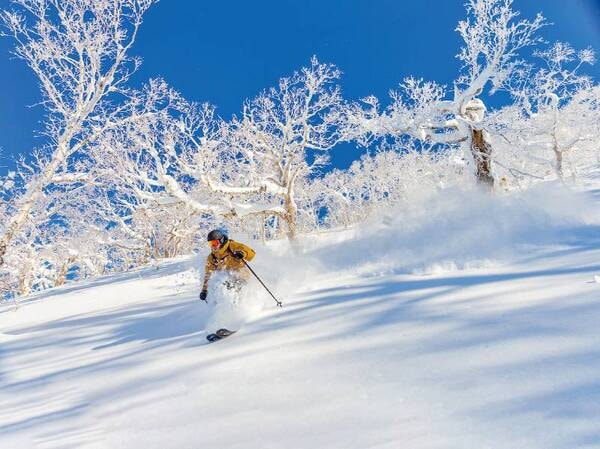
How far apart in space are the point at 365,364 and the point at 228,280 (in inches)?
130

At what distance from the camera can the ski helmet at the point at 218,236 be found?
253 inches

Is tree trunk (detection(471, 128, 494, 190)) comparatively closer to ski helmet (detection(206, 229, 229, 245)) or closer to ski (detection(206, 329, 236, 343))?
ski helmet (detection(206, 229, 229, 245))

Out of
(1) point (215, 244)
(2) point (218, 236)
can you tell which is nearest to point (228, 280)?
(1) point (215, 244)

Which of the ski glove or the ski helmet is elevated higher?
the ski helmet

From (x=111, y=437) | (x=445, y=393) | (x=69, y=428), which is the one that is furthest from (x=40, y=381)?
(x=445, y=393)

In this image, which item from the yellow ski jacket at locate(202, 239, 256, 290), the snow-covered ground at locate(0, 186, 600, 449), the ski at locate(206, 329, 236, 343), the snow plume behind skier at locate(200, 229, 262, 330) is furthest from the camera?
the yellow ski jacket at locate(202, 239, 256, 290)

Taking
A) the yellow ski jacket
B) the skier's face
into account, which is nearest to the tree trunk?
the yellow ski jacket

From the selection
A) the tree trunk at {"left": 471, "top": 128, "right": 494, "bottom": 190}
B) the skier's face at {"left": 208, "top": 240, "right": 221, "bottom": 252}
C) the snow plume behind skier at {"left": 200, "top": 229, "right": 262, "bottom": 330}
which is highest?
the tree trunk at {"left": 471, "top": 128, "right": 494, "bottom": 190}

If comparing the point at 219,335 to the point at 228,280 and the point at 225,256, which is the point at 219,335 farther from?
the point at 225,256

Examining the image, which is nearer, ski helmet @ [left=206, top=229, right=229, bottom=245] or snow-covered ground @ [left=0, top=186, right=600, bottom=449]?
snow-covered ground @ [left=0, top=186, right=600, bottom=449]

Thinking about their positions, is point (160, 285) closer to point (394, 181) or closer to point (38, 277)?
point (38, 277)

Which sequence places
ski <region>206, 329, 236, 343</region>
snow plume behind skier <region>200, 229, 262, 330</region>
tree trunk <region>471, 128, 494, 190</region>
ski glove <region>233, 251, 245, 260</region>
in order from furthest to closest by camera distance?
Result: tree trunk <region>471, 128, 494, 190</region>
ski glove <region>233, 251, 245, 260</region>
snow plume behind skier <region>200, 229, 262, 330</region>
ski <region>206, 329, 236, 343</region>

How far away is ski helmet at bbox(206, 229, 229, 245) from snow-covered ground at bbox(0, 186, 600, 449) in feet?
3.65

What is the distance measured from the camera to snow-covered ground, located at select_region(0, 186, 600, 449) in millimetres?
2410
